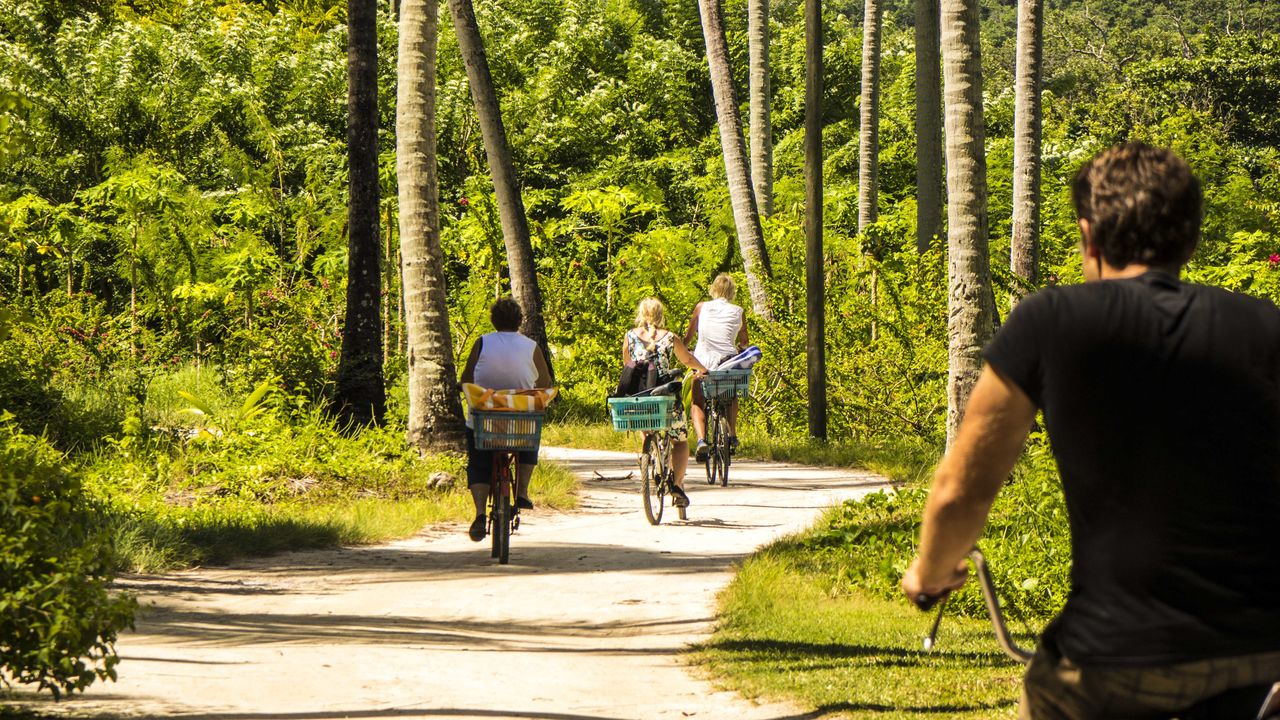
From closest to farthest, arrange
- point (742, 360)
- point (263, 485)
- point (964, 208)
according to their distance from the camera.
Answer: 1. point (964, 208)
2. point (263, 485)
3. point (742, 360)

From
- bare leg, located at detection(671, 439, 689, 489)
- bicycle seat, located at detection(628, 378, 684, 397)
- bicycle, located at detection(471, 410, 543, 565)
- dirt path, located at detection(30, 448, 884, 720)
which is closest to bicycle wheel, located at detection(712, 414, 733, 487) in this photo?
dirt path, located at detection(30, 448, 884, 720)

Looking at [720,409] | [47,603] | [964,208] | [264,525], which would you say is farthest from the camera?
[720,409]

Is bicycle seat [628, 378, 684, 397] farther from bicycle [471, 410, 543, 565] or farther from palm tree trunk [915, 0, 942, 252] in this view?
palm tree trunk [915, 0, 942, 252]

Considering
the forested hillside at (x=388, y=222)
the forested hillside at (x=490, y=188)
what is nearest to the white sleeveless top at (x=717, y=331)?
the forested hillside at (x=388, y=222)

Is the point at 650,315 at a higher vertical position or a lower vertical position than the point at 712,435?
higher

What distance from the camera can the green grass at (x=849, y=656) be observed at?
23.0 ft

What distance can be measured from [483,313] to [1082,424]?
20.5 metres

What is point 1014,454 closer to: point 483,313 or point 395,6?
point 483,313

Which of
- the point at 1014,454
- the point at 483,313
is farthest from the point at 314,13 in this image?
the point at 1014,454

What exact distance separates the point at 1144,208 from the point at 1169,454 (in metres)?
0.50

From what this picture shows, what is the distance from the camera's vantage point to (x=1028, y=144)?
22.6 metres

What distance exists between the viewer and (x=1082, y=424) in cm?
287

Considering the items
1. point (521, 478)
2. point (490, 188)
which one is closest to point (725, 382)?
point (521, 478)

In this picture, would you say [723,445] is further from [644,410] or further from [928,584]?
[928,584]
